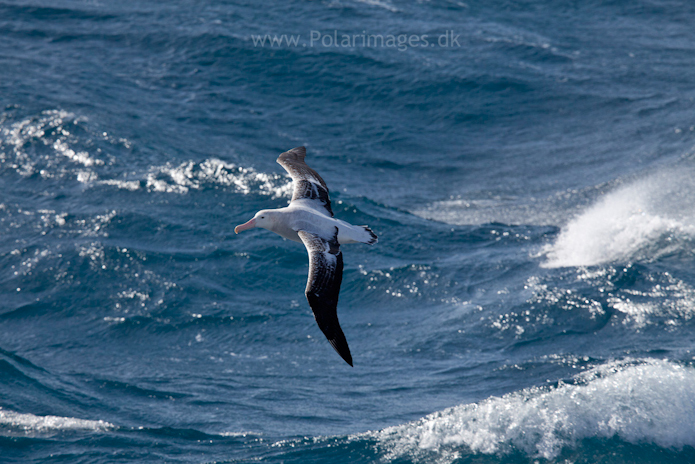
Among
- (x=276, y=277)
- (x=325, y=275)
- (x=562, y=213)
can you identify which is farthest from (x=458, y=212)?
(x=325, y=275)

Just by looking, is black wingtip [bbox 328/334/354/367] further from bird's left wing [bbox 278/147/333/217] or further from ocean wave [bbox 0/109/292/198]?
ocean wave [bbox 0/109/292/198]

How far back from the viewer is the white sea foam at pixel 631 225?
2150 cm

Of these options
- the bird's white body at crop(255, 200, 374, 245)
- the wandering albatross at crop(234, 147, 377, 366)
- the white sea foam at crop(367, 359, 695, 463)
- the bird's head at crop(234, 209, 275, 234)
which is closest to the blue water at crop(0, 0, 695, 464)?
the white sea foam at crop(367, 359, 695, 463)

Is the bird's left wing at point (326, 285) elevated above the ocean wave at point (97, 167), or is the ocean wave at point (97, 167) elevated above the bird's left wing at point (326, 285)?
the bird's left wing at point (326, 285)

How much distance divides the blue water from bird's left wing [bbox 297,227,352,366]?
16.3 ft

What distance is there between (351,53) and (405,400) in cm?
2256

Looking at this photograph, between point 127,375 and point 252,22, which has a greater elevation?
point 252,22

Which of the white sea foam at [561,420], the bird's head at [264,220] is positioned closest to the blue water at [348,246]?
the white sea foam at [561,420]

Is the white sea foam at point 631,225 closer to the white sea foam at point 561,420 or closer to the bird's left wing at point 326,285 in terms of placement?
the white sea foam at point 561,420

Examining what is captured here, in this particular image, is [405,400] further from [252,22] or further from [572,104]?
[252,22]

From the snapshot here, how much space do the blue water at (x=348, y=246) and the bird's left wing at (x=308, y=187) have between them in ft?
16.2

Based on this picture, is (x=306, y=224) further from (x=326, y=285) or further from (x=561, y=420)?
(x=561, y=420)

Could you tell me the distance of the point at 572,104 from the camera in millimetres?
33406

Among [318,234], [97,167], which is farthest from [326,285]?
[97,167]
